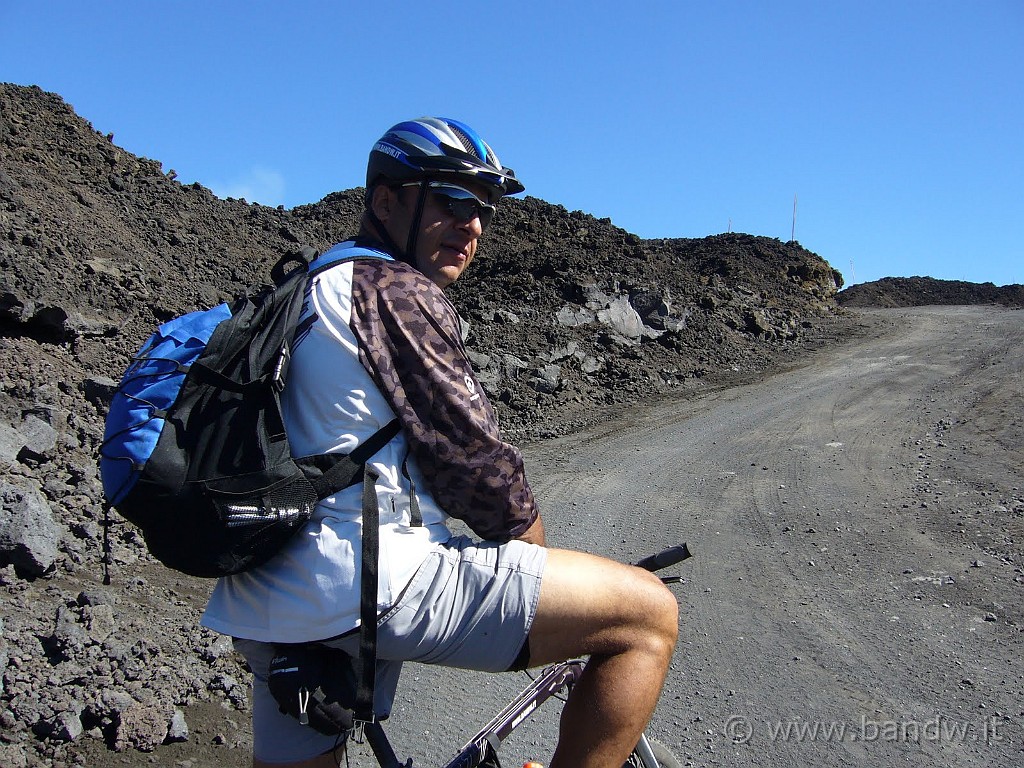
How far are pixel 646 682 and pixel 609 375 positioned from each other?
12258 millimetres

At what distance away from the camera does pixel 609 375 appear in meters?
14.1

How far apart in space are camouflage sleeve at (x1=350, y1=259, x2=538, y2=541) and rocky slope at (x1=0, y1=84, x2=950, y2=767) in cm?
253

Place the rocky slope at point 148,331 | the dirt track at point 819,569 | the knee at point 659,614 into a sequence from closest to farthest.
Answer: the knee at point 659,614 < the dirt track at point 819,569 < the rocky slope at point 148,331

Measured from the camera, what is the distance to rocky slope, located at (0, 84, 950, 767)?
3938mm

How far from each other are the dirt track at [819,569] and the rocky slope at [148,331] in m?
1.29

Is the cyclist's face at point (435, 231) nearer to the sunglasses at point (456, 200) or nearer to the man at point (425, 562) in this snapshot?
the sunglasses at point (456, 200)

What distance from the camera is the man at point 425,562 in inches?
70.7

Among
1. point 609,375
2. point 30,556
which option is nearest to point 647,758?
point 30,556

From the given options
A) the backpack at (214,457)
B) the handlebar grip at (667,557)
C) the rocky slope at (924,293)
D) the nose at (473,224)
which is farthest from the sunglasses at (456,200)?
the rocky slope at (924,293)

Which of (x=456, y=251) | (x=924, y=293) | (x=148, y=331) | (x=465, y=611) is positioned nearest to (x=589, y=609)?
(x=465, y=611)

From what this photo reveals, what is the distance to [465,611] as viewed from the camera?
183cm

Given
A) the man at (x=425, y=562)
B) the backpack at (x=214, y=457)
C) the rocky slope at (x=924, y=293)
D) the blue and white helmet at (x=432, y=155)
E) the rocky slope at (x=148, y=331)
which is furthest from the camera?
the rocky slope at (x=924, y=293)

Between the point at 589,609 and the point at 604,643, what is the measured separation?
94mm

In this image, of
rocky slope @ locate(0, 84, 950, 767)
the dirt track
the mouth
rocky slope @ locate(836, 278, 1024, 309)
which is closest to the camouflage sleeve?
the mouth
